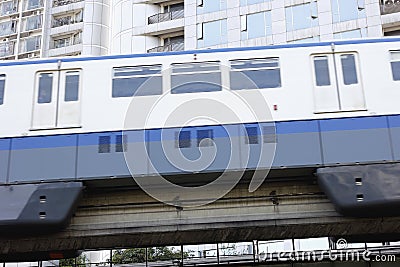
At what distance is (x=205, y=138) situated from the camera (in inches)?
386

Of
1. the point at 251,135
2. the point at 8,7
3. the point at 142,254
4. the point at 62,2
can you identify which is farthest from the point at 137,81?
the point at 8,7

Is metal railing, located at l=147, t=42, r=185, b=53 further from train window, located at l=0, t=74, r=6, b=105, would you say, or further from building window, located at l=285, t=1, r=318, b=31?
train window, located at l=0, t=74, r=6, b=105

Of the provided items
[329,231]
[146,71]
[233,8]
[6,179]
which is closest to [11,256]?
[6,179]

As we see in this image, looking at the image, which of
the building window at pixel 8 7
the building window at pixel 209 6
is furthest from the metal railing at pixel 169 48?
the building window at pixel 8 7

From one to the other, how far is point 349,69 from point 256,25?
13.5m

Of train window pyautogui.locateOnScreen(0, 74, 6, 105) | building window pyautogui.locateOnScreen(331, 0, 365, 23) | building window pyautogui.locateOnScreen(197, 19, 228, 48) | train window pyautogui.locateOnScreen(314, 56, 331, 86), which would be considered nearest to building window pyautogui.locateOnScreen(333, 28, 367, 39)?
building window pyautogui.locateOnScreen(331, 0, 365, 23)

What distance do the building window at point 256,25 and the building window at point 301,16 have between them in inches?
35.9

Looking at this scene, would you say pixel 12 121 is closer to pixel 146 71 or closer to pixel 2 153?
pixel 2 153

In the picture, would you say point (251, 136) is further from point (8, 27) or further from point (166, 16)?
point (8, 27)

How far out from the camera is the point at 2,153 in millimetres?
10133

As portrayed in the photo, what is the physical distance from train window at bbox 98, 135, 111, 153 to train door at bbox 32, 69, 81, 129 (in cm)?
63

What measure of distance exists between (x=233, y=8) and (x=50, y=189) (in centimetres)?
1648

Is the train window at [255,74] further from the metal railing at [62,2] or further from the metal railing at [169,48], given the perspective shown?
the metal railing at [62,2]

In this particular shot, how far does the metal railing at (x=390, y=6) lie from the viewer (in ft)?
72.1
